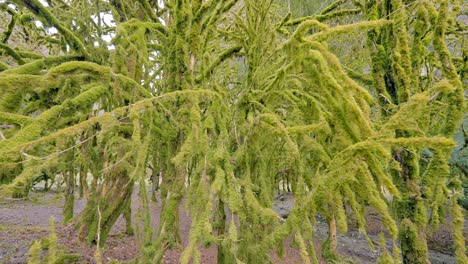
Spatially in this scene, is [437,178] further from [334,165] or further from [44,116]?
[44,116]

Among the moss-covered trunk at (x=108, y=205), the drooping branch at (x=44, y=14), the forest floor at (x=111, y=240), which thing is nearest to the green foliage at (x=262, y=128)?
the drooping branch at (x=44, y=14)

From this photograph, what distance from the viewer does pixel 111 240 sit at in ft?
19.0

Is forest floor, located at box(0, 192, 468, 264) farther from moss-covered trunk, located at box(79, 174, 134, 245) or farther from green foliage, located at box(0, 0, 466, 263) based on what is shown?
green foliage, located at box(0, 0, 466, 263)

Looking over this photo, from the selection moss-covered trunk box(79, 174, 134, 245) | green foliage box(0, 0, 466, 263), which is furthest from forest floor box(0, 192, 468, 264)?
green foliage box(0, 0, 466, 263)

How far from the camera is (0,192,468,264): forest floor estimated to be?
471 centimetres

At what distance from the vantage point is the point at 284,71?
2.07m

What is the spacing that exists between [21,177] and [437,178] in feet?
7.79

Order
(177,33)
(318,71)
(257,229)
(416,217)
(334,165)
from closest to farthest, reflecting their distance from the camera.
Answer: (334,165)
(318,71)
(257,229)
(416,217)
(177,33)

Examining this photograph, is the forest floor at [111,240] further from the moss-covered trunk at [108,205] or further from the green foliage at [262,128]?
the green foliage at [262,128]

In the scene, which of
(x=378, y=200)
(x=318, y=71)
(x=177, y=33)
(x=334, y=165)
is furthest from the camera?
(x=177, y=33)

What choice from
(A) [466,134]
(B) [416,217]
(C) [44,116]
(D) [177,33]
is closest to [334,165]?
(B) [416,217]

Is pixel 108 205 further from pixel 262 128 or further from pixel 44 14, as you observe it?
pixel 262 128

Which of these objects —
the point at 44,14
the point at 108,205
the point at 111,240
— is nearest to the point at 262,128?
the point at 44,14

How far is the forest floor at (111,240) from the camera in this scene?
15.5ft
